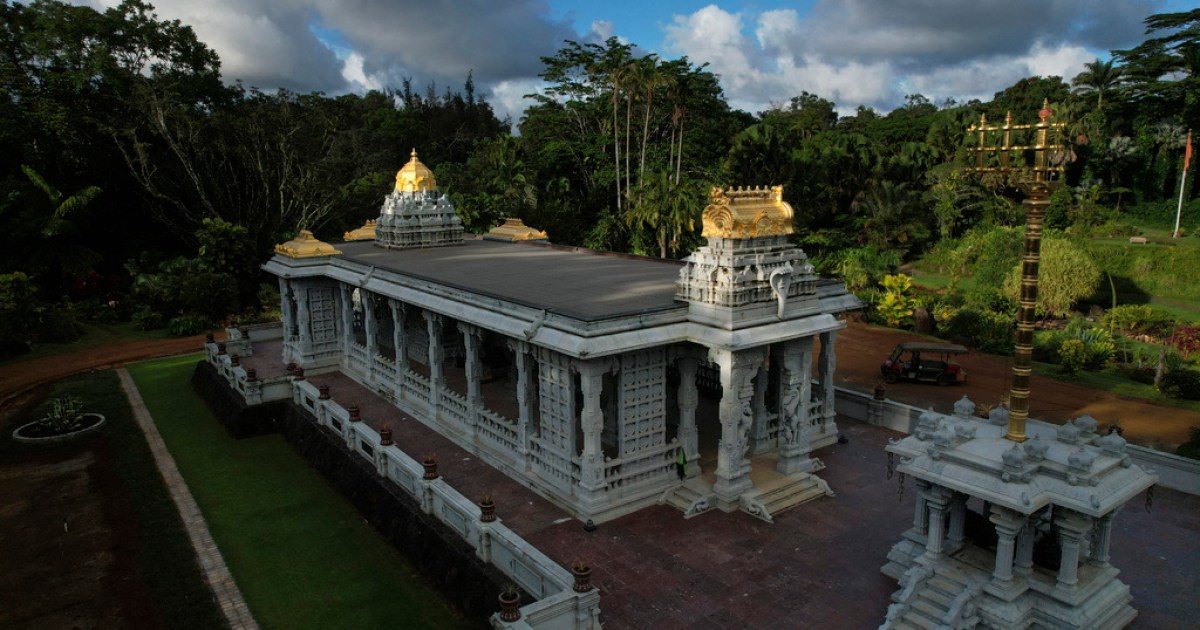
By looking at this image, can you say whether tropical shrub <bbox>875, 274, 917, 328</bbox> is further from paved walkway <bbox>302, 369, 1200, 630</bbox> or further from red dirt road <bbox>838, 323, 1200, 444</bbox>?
paved walkway <bbox>302, 369, 1200, 630</bbox>

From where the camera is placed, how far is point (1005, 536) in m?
9.15

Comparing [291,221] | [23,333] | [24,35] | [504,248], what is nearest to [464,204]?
[291,221]

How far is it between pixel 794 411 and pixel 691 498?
263cm

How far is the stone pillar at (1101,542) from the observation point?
964cm

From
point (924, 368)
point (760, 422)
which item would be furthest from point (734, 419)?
point (924, 368)

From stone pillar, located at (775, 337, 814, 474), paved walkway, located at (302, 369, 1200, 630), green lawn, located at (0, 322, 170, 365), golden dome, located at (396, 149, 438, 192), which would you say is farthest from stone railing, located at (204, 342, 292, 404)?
stone pillar, located at (775, 337, 814, 474)

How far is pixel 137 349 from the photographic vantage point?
30047 mm

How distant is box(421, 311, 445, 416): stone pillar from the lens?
17.4 meters

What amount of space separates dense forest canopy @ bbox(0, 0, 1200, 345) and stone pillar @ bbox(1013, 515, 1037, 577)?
87.8 ft

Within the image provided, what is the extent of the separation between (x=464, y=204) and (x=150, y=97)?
16.5 m

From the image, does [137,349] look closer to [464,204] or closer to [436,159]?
[464,204]

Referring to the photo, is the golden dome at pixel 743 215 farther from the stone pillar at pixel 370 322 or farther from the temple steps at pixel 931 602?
the stone pillar at pixel 370 322

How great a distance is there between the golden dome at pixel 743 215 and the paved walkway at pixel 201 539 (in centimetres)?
993

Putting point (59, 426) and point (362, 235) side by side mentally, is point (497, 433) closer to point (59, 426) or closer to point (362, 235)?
point (59, 426)
